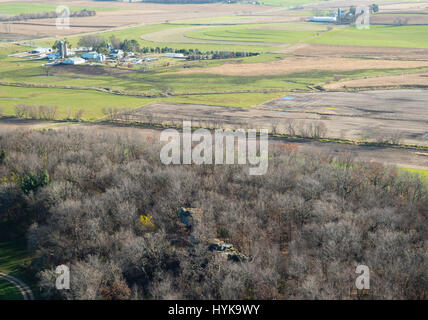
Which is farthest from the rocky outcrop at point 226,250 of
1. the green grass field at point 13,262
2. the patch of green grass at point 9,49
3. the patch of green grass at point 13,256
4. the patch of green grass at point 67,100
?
the patch of green grass at point 9,49

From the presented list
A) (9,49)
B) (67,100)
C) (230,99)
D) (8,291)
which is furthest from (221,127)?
(9,49)

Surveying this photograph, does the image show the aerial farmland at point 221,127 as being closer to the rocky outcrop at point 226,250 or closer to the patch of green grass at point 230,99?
the rocky outcrop at point 226,250

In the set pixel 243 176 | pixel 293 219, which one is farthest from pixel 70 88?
pixel 293 219

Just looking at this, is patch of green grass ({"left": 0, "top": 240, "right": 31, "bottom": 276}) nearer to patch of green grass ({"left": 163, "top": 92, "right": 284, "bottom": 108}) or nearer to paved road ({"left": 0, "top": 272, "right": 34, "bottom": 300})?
paved road ({"left": 0, "top": 272, "right": 34, "bottom": 300})
